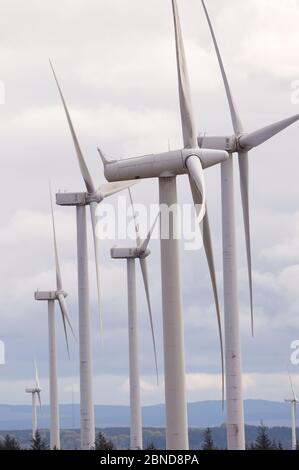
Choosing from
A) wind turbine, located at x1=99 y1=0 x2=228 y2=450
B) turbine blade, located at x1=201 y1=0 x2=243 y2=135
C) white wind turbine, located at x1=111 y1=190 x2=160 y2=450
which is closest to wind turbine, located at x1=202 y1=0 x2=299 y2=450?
turbine blade, located at x1=201 y1=0 x2=243 y2=135

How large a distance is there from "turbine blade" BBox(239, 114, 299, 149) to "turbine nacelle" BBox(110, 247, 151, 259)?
3758 cm

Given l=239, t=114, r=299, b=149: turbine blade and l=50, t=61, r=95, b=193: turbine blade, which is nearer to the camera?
l=239, t=114, r=299, b=149: turbine blade

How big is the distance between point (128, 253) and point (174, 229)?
57415mm

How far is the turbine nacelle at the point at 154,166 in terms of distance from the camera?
62969 mm

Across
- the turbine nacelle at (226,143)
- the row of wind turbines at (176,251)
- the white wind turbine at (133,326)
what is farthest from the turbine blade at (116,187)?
the white wind turbine at (133,326)

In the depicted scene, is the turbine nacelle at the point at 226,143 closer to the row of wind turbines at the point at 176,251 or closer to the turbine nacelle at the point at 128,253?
the row of wind turbines at the point at 176,251

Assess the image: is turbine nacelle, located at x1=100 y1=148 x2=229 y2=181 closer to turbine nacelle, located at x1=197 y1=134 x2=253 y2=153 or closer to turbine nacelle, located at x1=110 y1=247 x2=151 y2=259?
turbine nacelle, located at x1=197 y1=134 x2=253 y2=153

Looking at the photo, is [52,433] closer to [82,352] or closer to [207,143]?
[82,352]

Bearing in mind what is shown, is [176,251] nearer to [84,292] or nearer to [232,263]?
[232,263]

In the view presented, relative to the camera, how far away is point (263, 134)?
77375 mm

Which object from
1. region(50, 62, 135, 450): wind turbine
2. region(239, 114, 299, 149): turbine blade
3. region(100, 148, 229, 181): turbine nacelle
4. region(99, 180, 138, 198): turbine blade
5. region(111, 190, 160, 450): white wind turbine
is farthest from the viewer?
region(111, 190, 160, 450): white wind turbine

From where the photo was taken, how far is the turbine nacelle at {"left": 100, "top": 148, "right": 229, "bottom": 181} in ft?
207
